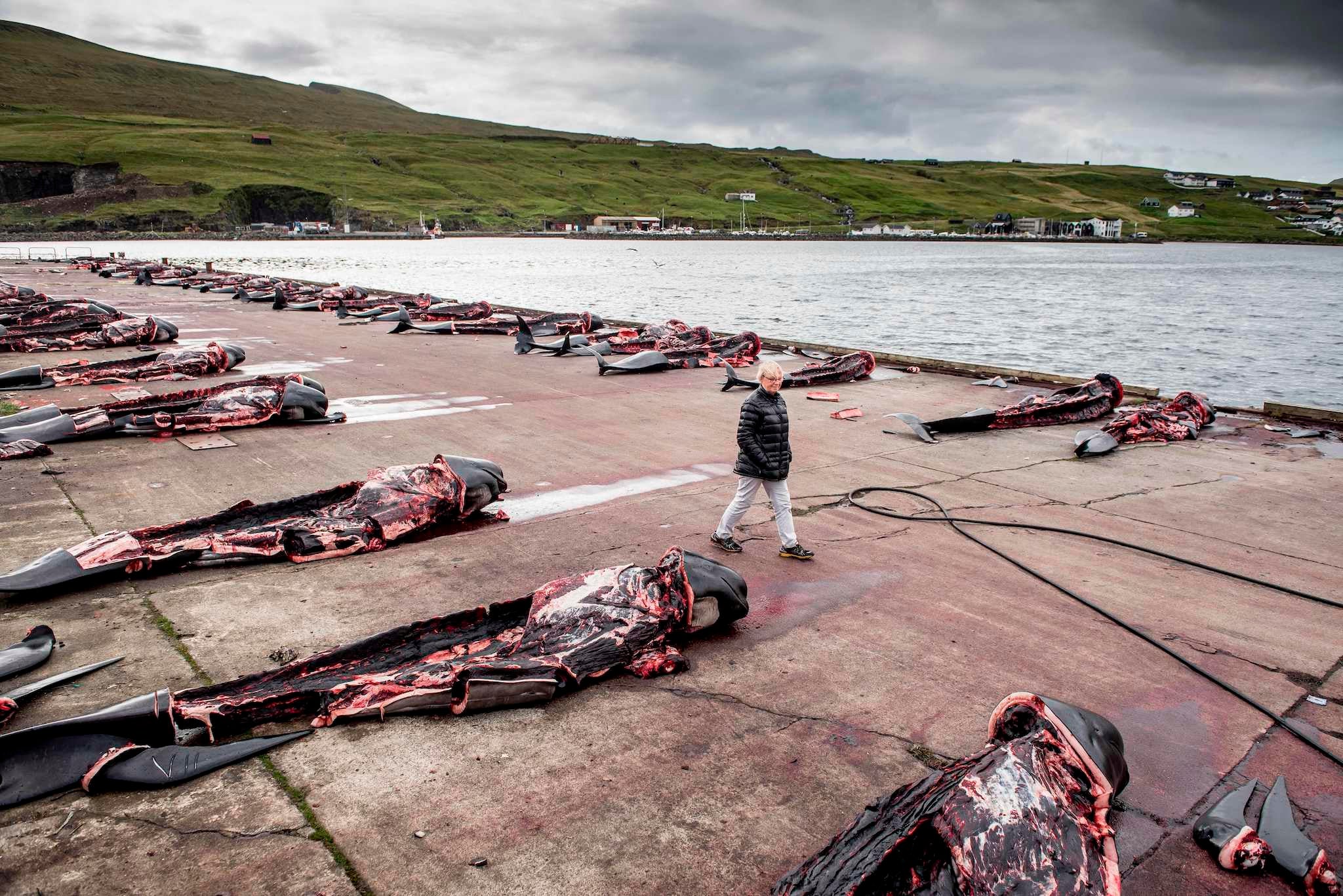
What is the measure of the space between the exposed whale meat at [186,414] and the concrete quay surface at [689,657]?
295mm

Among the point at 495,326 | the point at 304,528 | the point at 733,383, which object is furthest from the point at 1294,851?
the point at 495,326

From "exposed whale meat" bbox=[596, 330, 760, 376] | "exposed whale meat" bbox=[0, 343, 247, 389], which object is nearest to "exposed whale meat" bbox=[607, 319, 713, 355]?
"exposed whale meat" bbox=[596, 330, 760, 376]

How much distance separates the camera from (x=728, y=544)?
8227mm

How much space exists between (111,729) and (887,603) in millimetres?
5337

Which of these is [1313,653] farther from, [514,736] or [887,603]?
[514,736]

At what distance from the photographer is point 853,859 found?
3.58 m

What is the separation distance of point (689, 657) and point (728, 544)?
2.19 metres

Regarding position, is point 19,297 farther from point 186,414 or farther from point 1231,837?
point 1231,837

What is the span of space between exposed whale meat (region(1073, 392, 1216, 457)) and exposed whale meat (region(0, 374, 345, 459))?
11.4 meters

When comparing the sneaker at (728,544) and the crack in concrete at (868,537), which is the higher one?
the sneaker at (728,544)

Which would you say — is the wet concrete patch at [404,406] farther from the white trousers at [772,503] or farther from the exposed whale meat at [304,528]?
the white trousers at [772,503]

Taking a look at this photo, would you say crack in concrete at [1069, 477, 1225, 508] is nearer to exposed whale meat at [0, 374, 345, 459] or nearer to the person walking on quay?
the person walking on quay

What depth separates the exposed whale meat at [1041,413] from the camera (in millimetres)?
14070

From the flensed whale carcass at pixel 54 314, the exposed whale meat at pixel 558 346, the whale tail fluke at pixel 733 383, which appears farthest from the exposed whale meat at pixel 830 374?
the flensed whale carcass at pixel 54 314
